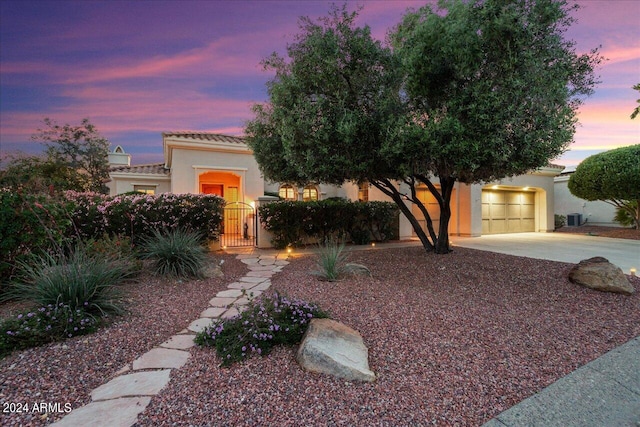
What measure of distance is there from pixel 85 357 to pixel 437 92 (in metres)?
5.94

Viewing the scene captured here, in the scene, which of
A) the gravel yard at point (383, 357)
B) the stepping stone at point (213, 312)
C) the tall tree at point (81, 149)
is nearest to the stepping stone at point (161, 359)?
the gravel yard at point (383, 357)

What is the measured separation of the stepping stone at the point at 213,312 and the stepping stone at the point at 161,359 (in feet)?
2.93

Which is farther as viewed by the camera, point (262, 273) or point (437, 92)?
point (262, 273)

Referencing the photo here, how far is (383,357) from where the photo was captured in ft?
9.42

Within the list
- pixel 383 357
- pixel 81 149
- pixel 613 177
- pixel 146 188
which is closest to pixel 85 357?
pixel 383 357

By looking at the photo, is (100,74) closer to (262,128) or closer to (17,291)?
(262,128)

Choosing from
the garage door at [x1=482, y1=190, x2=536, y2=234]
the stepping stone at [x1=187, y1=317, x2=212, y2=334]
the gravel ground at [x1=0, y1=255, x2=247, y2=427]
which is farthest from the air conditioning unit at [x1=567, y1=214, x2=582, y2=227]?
the stepping stone at [x1=187, y1=317, x2=212, y2=334]

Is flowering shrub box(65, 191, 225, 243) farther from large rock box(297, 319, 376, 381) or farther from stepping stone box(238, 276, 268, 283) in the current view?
large rock box(297, 319, 376, 381)

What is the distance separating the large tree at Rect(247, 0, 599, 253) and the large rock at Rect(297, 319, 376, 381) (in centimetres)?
316

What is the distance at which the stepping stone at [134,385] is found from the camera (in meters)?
2.27

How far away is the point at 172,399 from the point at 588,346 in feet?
13.6

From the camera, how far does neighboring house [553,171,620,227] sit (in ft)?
56.4

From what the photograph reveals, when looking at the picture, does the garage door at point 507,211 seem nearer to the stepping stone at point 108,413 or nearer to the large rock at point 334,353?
the large rock at point 334,353

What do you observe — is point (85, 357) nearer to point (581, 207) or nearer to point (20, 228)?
point (20, 228)
